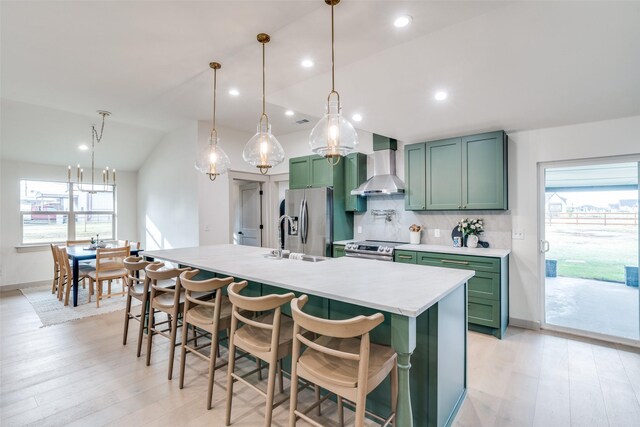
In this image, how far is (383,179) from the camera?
14.7 feet

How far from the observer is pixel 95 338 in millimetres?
3359

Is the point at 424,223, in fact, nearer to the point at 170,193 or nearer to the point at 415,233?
the point at 415,233

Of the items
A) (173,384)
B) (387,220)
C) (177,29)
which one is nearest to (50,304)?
(173,384)

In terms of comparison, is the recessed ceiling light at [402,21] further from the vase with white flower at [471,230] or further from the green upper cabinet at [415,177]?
the vase with white flower at [471,230]

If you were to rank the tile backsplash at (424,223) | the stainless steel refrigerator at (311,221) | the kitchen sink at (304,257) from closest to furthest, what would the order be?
1. the kitchen sink at (304,257)
2. the tile backsplash at (424,223)
3. the stainless steel refrigerator at (311,221)

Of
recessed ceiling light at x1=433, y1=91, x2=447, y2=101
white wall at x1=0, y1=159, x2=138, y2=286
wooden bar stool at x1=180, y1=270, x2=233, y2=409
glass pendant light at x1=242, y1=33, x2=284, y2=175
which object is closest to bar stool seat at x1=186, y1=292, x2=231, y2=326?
wooden bar stool at x1=180, y1=270, x2=233, y2=409

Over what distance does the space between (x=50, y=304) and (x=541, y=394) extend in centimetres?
610

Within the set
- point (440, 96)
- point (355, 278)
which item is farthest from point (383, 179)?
point (355, 278)

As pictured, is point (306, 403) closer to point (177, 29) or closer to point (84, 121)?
point (177, 29)

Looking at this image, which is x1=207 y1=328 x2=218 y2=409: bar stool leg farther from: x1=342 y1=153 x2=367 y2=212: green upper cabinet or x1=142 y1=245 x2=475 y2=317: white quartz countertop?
x1=342 y1=153 x2=367 y2=212: green upper cabinet

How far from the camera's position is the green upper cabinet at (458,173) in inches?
143

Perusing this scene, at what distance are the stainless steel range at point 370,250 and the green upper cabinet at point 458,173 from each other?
0.72 metres

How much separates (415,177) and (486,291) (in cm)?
170

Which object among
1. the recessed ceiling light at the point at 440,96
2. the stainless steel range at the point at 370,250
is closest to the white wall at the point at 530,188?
the recessed ceiling light at the point at 440,96
